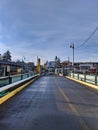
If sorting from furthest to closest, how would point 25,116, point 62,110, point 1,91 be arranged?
point 1,91, point 62,110, point 25,116

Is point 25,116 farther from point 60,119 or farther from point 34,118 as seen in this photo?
point 60,119

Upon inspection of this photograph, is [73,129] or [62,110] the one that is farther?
[62,110]

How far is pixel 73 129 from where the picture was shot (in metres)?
7.97

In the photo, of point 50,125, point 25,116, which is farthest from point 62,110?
point 50,125

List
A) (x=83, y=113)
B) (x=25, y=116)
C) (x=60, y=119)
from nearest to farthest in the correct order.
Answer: (x=60, y=119)
(x=25, y=116)
(x=83, y=113)

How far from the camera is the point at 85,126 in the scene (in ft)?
27.6

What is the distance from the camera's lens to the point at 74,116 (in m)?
10.2

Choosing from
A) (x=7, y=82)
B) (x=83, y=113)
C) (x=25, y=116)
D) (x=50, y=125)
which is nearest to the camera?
(x=50, y=125)

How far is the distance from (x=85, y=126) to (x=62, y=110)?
11.2 feet

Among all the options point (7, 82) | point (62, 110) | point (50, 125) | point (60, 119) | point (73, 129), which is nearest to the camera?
point (73, 129)

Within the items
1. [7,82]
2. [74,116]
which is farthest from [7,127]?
[7,82]

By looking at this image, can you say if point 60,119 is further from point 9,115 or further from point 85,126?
point 9,115

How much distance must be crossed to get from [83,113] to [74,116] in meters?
0.90

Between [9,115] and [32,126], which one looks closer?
[32,126]
